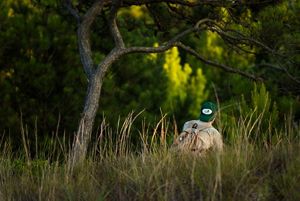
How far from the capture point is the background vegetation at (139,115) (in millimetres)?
5379

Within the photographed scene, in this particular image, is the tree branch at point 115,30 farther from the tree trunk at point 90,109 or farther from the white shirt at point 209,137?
the white shirt at point 209,137

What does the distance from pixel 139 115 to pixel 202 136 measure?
4.92 m

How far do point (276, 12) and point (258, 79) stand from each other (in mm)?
994

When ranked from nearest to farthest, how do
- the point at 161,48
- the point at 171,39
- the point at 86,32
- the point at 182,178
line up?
the point at 182,178
the point at 161,48
the point at 86,32
the point at 171,39

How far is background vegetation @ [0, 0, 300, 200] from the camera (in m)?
5.38

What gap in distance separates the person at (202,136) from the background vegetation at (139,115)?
0.53 ft

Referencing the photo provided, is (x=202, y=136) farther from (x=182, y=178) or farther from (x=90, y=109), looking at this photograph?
(x=90, y=109)

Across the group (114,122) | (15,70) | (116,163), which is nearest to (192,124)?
(116,163)

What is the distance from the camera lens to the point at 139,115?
11.2 m

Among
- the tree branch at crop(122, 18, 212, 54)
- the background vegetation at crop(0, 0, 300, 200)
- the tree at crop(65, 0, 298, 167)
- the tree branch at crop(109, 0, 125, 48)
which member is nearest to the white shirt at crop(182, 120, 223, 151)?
the background vegetation at crop(0, 0, 300, 200)

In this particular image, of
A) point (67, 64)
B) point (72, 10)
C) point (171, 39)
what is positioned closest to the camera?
point (171, 39)

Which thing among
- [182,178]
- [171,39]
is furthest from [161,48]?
[182,178]

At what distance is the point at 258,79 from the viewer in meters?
8.62

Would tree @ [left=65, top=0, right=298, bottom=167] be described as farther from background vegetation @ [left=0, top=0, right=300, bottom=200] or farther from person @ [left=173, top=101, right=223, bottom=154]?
person @ [left=173, top=101, right=223, bottom=154]
